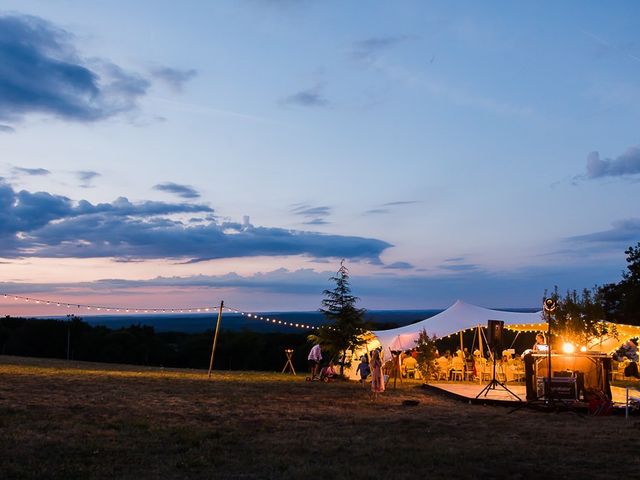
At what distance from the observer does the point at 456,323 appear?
70.4ft

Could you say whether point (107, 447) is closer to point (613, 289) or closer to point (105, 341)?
point (613, 289)

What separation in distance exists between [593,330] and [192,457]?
540 inches

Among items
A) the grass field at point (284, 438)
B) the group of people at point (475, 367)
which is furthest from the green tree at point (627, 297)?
the grass field at point (284, 438)

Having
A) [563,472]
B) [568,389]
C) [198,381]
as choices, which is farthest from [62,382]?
[563,472]

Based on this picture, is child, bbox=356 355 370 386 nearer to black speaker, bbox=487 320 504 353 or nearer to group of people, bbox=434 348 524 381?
group of people, bbox=434 348 524 381

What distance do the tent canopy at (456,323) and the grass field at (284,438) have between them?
7425 mm

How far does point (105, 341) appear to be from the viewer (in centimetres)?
5275

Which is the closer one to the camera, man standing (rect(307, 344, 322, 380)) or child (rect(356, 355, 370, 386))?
child (rect(356, 355, 370, 386))

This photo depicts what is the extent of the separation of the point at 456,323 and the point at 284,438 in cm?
1341

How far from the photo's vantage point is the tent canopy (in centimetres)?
2130

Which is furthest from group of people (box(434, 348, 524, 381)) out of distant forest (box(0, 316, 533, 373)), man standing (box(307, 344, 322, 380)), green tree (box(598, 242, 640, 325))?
distant forest (box(0, 316, 533, 373))

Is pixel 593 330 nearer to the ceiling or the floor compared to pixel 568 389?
nearer to the ceiling

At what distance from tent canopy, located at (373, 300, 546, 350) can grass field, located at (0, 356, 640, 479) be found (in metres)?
7.42

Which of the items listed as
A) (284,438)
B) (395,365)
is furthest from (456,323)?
(284,438)
